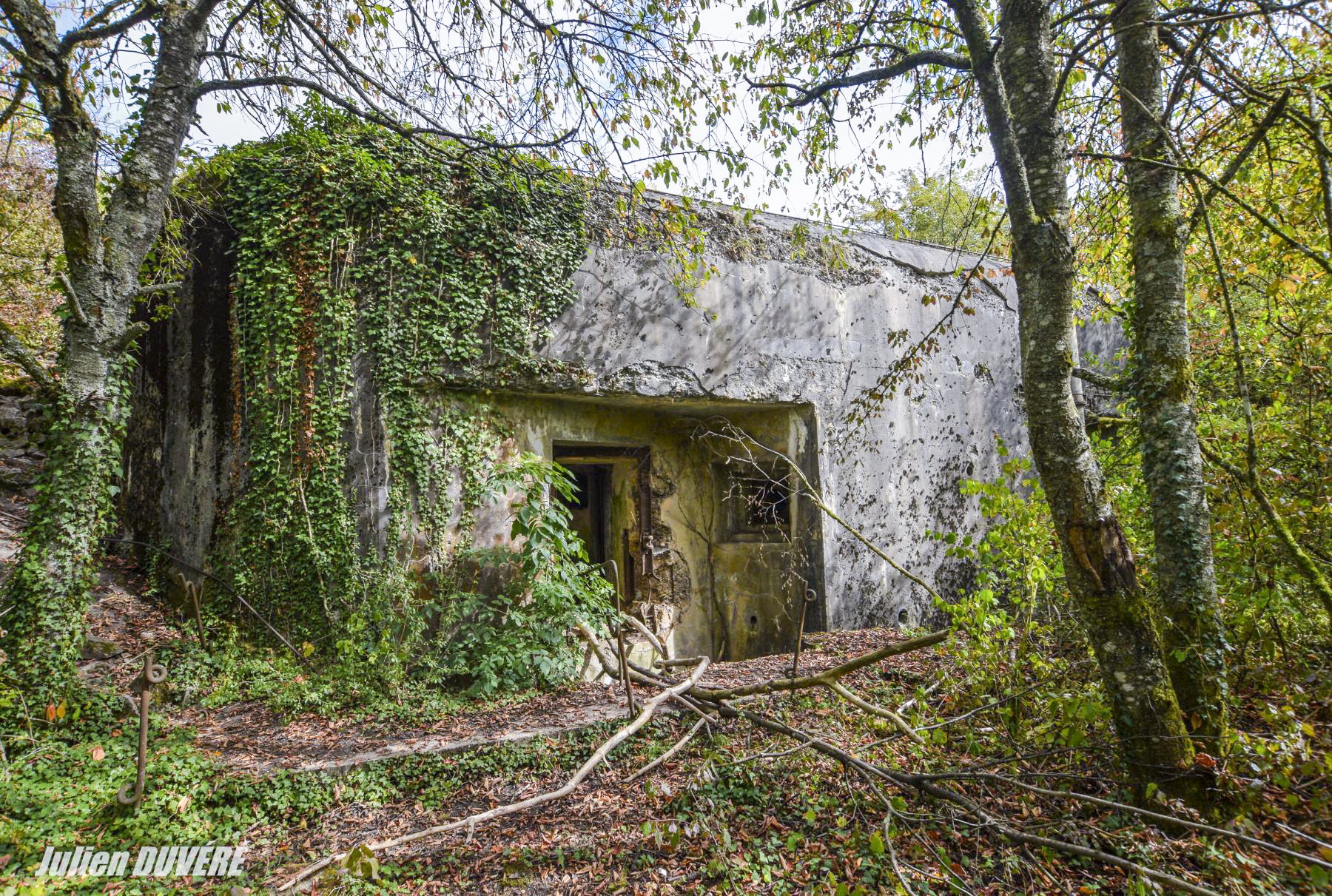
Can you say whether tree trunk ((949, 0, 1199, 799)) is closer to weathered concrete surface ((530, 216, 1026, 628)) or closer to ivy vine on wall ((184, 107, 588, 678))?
weathered concrete surface ((530, 216, 1026, 628))

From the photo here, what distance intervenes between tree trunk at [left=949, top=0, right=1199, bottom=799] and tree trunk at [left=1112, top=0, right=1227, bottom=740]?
18cm

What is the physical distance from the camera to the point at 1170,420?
2861 mm

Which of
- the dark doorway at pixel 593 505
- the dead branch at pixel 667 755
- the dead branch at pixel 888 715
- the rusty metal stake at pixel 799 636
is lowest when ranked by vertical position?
the dead branch at pixel 667 755

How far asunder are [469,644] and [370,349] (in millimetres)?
2404

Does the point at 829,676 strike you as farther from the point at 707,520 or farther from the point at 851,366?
the point at 851,366

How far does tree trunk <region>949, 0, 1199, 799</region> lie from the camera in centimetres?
267

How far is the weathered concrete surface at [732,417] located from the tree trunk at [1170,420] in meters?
2.16

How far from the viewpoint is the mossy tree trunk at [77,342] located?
12.9ft

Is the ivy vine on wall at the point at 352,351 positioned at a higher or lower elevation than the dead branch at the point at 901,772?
higher

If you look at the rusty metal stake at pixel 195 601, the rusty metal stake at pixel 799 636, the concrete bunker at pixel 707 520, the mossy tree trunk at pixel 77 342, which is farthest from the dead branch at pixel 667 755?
the mossy tree trunk at pixel 77 342

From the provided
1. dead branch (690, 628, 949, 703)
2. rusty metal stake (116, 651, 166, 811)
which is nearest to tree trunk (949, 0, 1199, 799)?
dead branch (690, 628, 949, 703)

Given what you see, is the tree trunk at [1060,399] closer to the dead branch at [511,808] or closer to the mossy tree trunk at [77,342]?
the dead branch at [511,808]

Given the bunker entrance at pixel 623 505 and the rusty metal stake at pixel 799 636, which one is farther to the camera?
the bunker entrance at pixel 623 505

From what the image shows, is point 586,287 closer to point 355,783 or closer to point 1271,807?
point 355,783
